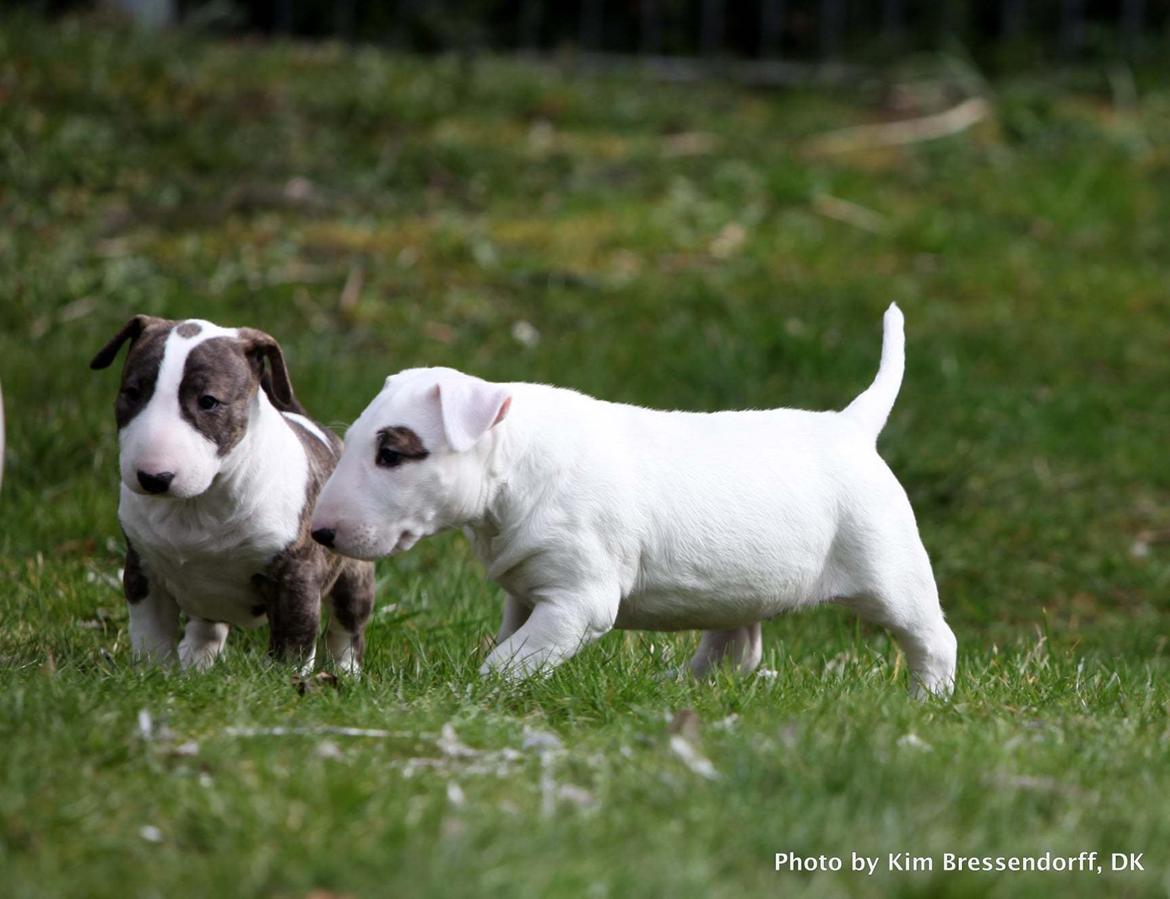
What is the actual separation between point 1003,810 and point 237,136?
7.90 metres

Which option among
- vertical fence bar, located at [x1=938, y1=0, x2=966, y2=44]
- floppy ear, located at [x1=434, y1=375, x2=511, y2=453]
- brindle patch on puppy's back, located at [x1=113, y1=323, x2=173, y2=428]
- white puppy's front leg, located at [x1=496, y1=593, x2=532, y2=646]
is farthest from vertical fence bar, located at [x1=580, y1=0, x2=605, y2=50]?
floppy ear, located at [x1=434, y1=375, x2=511, y2=453]

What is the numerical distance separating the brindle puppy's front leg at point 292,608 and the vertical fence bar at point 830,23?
9945 millimetres

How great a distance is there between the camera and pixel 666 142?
11500 mm

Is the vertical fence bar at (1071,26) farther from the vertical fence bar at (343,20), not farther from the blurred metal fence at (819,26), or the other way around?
the vertical fence bar at (343,20)

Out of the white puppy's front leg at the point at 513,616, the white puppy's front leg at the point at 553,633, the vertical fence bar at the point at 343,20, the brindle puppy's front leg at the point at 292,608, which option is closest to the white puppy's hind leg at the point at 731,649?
the white puppy's front leg at the point at 513,616

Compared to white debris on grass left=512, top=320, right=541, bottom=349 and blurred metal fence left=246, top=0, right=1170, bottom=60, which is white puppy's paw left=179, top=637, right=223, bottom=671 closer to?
white debris on grass left=512, top=320, right=541, bottom=349

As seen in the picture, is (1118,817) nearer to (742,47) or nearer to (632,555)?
(632,555)

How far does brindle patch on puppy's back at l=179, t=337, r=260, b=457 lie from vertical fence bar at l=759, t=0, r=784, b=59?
985cm

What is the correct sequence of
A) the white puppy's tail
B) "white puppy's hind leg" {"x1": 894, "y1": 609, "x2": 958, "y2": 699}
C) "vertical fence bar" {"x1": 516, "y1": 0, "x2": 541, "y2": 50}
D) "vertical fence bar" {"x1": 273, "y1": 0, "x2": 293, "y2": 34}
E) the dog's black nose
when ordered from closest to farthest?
the dog's black nose
"white puppy's hind leg" {"x1": 894, "y1": 609, "x2": 958, "y2": 699}
the white puppy's tail
"vertical fence bar" {"x1": 273, "y1": 0, "x2": 293, "y2": 34}
"vertical fence bar" {"x1": 516, "y1": 0, "x2": 541, "y2": 50}

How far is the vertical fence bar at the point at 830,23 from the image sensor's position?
1341 centimetres

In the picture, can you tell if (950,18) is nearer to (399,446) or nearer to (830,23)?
(830,23)

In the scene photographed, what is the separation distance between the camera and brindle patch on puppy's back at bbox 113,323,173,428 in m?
4.13

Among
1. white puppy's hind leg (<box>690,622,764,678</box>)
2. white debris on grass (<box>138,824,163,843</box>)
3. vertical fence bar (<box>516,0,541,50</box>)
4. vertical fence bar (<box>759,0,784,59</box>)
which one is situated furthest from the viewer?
vertical fence bar (<box>759,0,784,59</box>)

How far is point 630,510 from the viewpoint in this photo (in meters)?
4.31
